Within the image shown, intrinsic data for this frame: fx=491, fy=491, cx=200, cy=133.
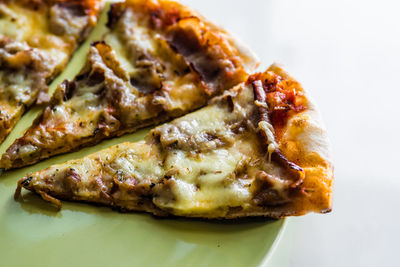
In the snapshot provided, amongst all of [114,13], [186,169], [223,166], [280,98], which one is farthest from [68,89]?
[280,98]

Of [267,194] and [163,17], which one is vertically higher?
[163,17]

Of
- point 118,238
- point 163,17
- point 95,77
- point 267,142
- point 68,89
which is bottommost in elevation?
point 118,238

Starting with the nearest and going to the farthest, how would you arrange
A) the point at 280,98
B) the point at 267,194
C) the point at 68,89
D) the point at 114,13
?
the point at 267,194 < the point at 280,98 < the point at 68,89 < the point at 114,13

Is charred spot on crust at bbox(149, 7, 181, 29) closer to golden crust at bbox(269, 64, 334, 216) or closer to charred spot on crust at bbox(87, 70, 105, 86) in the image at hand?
charred spot on crust at bbox(87, 70, 105, 86)

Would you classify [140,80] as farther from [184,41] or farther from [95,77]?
[184,41]

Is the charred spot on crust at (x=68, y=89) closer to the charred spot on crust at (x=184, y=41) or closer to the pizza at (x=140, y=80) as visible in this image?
the pizza at (x=140, y=80)

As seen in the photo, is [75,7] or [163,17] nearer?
[163,17]

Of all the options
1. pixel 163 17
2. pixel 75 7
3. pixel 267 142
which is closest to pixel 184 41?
pixel 163 17

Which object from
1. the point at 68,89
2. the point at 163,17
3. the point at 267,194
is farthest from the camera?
the point at 163,17
